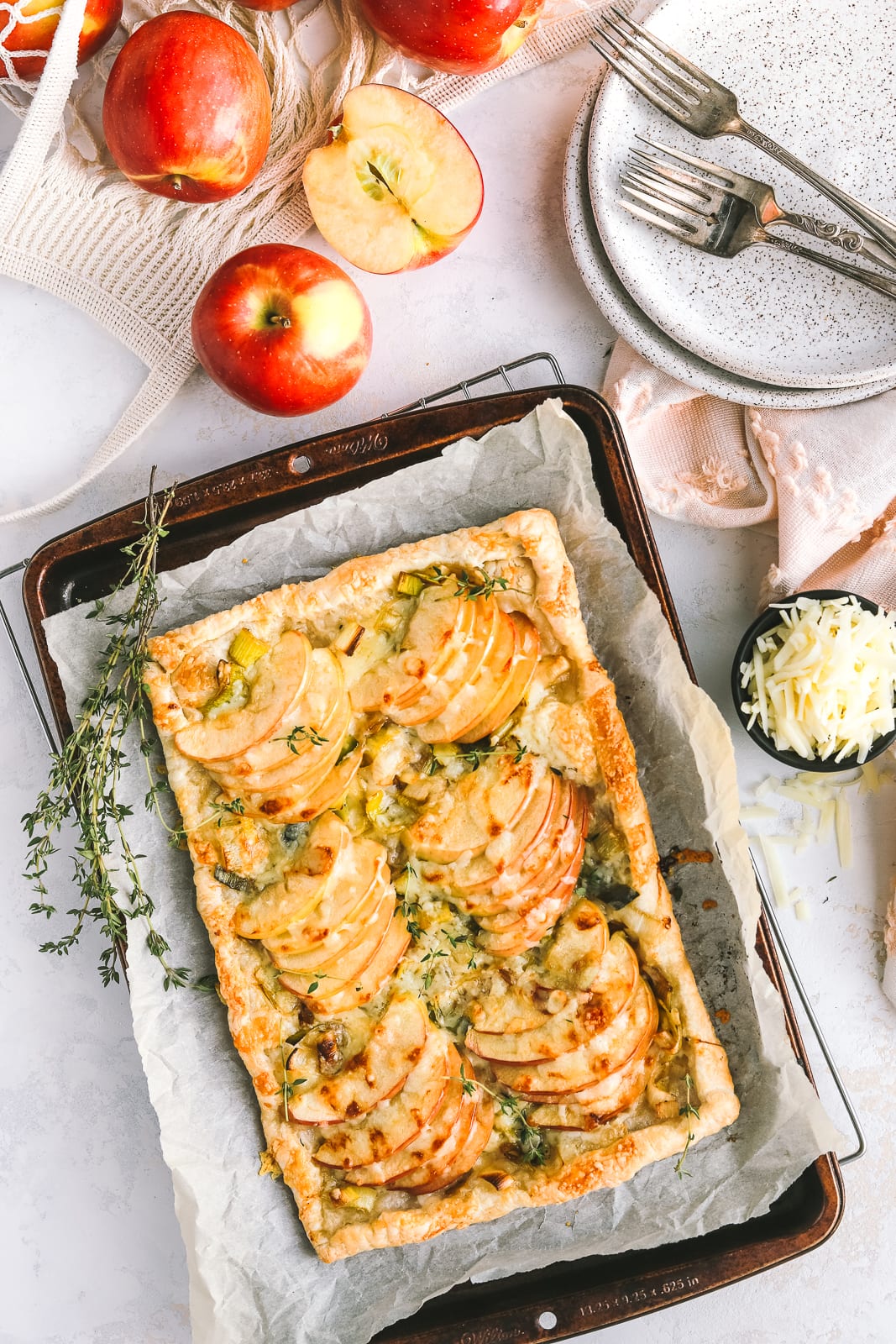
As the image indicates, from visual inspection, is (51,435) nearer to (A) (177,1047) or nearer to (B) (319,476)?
(B) (319,476)

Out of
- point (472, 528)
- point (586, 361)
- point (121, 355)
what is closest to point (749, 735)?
point (472, 528)

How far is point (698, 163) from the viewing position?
320cm

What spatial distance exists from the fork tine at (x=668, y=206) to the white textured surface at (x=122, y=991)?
309 mm

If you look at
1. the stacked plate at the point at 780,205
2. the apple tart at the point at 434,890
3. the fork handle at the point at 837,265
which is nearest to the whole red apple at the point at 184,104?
the stacked plate at the point at 780,205

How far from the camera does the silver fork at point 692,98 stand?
3.15 meters

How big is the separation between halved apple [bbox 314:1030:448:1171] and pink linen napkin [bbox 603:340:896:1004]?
1557mm

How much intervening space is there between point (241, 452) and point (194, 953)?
5.11 feet

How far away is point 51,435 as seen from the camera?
347cm

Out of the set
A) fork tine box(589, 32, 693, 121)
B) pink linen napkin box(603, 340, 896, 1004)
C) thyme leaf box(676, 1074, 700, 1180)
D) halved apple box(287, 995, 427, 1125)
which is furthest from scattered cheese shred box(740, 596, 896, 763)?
fork tine box(589, 32, 693, 121)

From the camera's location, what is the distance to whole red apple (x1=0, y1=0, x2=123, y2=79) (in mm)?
3000

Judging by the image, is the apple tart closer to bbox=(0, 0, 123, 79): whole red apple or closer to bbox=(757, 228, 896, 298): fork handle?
bbox=(757, 228, 896, 298): fork handle

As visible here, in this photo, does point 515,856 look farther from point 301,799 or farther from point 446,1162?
point 446,1162

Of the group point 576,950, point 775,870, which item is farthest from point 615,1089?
point 775,870

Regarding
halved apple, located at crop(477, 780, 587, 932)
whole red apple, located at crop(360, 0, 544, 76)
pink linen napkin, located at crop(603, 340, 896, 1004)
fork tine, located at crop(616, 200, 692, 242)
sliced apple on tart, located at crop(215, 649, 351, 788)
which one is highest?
whole red apple, located at crop(360, 0, 544, 76)
